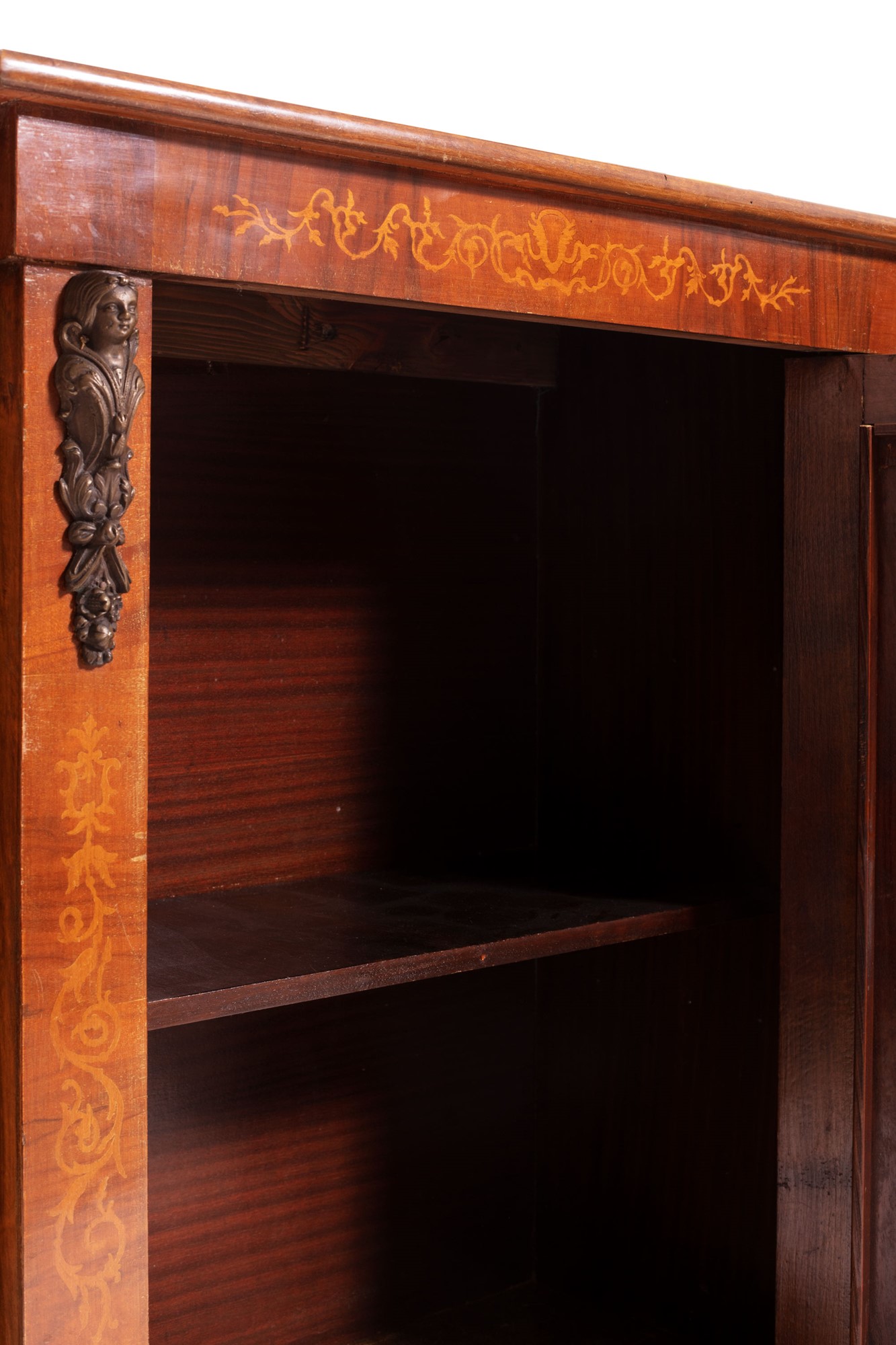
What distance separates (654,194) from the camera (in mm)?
1378

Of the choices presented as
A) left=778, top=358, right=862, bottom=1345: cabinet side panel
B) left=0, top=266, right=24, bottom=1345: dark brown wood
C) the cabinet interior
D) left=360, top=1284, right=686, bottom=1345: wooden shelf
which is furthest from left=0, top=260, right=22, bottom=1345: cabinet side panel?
left=360, top=1284, right=686, bottom=1345: wooden shelf

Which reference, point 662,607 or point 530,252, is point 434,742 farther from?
point 530,252

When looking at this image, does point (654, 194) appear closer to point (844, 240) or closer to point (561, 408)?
point (844, 240)

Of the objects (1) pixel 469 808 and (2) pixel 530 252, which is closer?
(2) pixel 530 252

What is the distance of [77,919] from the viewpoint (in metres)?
1.11

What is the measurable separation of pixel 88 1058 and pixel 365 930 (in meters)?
0.49

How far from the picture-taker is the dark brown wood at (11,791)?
42.4 inches

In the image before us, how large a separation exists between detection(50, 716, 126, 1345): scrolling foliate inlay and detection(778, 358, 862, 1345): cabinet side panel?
797 millimetres

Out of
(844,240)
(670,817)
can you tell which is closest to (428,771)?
(670,817)

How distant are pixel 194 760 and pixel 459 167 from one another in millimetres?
780

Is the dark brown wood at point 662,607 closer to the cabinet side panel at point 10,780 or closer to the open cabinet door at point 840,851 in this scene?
the open cabinet door at point 840,851

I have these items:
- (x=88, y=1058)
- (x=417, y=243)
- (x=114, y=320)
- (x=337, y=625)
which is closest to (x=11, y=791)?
(x=88, y=1058)

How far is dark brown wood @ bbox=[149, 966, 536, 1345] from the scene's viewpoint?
1.80 metres

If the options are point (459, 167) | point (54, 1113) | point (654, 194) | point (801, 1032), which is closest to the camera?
point (54, 1113)
